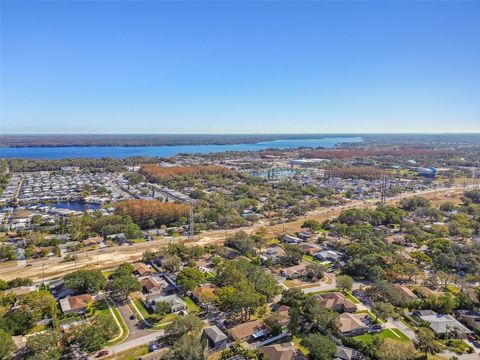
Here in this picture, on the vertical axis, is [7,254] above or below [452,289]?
above

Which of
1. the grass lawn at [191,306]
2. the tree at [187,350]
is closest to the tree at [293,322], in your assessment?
the tree at [187,350]

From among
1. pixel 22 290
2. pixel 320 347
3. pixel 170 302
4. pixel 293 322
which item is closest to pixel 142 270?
pixel 170 302

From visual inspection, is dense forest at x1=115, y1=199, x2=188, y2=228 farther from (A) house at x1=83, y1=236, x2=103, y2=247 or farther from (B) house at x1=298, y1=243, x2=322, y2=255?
(B) house at x1=298, y1=243, x2=322, y2=255

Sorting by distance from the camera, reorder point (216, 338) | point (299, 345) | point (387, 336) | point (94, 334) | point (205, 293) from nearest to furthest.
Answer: point (94, 334)
point (216, 338)
point (299, 345)
point (387, 336)
point (205, 293)

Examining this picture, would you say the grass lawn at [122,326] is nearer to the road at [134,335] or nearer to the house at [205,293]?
the road at [134,335]

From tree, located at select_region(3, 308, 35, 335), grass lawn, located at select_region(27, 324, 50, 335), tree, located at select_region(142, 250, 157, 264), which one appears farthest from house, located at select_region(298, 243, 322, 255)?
tree, located at select_region(3, 308, 35, 335)

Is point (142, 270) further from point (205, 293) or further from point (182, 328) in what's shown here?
point (182, 328)
